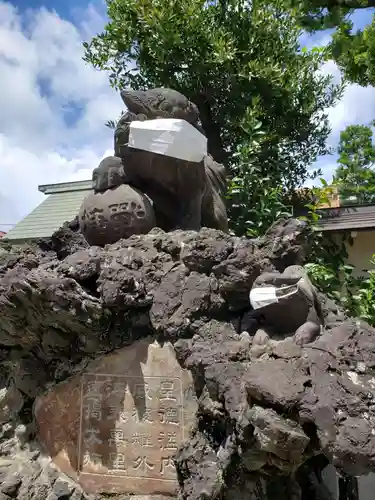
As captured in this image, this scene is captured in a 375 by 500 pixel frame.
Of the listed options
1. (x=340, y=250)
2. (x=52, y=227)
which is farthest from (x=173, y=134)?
(x=52, y=227)

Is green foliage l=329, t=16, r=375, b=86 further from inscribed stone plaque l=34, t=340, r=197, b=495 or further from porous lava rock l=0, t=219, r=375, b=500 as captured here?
inscribed stone plaque l=34, t=340, r=197, b=495

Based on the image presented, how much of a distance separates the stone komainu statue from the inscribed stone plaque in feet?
2.82

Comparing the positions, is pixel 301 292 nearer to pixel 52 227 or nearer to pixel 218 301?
pixel 218 301

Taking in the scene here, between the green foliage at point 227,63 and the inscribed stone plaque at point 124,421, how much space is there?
186 inches

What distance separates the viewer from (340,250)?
727cm

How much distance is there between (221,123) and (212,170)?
4225 millimetres

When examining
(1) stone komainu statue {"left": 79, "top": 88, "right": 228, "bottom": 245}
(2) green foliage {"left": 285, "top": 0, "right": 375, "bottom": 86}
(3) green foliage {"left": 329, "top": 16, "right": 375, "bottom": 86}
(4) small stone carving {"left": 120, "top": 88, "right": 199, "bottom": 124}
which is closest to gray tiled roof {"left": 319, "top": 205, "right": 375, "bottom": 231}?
(3) green foliage {"left": 329, "top": 16, "right": 375, "bottom": 86}

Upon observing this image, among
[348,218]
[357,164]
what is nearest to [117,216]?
[348,218]

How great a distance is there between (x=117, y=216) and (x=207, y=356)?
4.03 ft

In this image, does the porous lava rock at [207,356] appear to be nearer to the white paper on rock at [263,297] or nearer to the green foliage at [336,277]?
the white paper on rock at [263,297]

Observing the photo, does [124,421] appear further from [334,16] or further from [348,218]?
[348,218]

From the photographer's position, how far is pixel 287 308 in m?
2.52

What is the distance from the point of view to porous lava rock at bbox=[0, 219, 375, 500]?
6.99 ft

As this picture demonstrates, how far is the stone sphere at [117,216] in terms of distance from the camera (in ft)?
11.0
